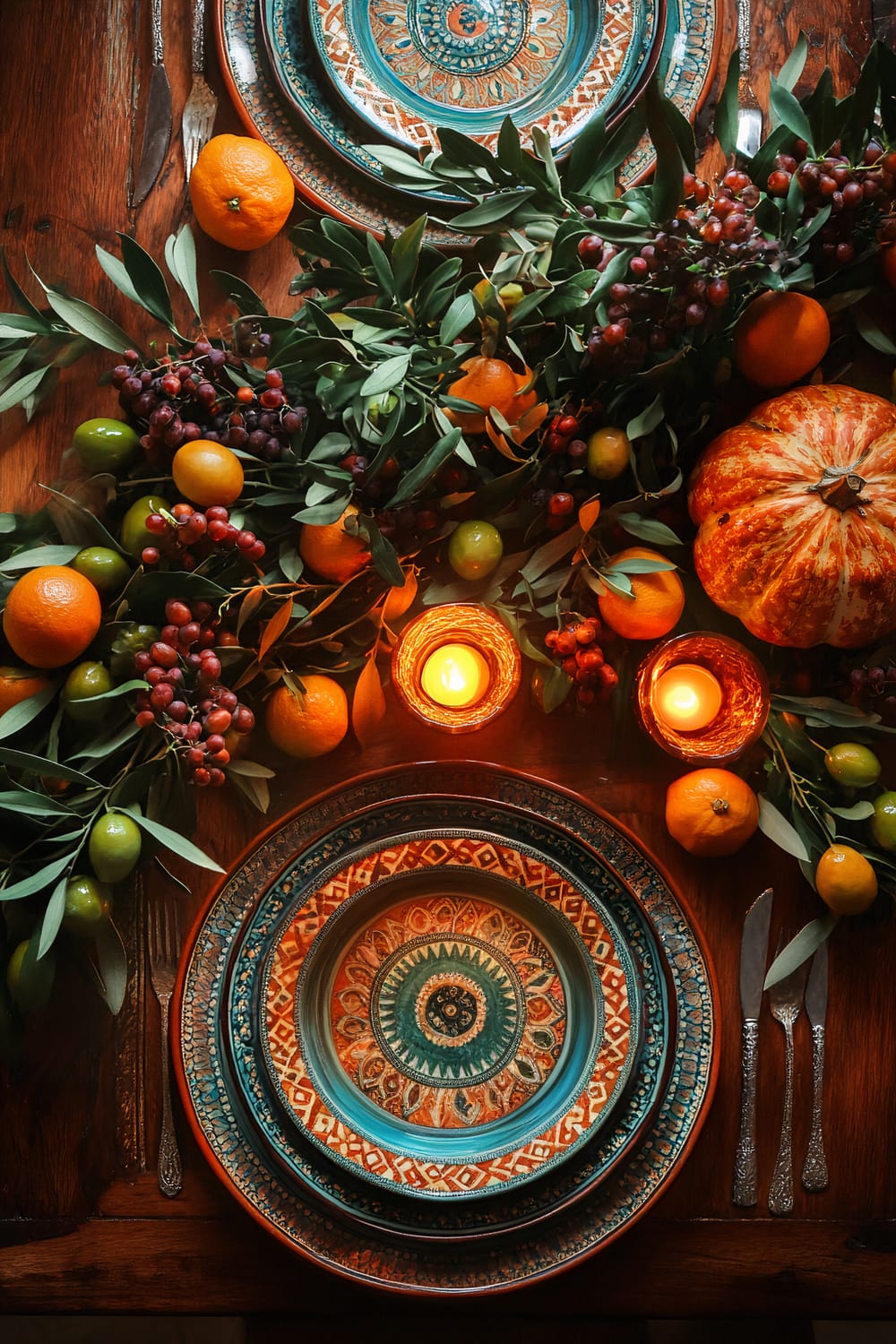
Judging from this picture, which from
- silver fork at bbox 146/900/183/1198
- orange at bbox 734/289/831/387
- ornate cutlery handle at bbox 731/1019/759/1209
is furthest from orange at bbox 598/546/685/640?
silver fork at bbox 146/900/183/1198

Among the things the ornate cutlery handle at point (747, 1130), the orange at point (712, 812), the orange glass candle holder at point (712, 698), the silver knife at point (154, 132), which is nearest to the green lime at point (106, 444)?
the silver knife at point (154, 132)

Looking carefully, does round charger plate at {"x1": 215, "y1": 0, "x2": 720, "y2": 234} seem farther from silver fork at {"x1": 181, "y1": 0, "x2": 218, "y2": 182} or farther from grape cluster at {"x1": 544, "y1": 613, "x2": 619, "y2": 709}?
grape cluster at {"x1": 544, "y1": 613, "x2": 619, "y2": 709}

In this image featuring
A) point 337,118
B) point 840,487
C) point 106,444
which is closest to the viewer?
point 840,487

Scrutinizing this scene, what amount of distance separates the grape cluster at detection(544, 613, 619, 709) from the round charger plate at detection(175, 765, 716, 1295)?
0.13 meters

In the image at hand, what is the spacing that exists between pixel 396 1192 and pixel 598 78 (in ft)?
4.35

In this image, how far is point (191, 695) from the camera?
41.7 inches

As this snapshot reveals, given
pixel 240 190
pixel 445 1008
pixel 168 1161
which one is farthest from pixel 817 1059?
pixel 240 190

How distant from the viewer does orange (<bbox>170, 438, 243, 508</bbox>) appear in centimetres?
103

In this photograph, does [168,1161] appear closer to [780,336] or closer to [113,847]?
[113,847]

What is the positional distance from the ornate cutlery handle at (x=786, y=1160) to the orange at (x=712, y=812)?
0.24m

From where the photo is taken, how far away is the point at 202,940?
112cm

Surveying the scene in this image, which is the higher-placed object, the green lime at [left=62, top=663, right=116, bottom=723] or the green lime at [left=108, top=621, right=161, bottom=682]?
the green lime at [left=108, top=621, right=161, bottom=682]

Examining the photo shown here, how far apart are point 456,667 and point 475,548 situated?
0.15m

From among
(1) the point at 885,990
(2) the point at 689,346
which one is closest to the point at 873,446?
(2) the point at 689,346
